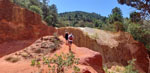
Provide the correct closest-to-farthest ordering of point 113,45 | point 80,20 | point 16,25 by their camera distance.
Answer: point 16,25, point 113,45, point 80,20

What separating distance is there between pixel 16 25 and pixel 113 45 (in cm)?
1097

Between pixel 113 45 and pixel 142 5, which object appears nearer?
pixel 142 5

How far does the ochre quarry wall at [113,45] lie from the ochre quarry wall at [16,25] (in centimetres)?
363

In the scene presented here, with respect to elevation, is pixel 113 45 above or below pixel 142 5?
below

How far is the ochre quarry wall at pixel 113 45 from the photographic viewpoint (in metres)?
15.5

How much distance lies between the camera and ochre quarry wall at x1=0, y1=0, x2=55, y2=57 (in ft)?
40.7

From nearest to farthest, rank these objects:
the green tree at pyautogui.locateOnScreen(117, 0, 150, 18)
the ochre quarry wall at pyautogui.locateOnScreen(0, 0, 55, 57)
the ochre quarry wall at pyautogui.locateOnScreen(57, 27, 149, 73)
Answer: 1. the green tree at pyautogui.locateOnScreen(117, 0, 150, 18)
2. the ochre quarry wall at pyautogui.locateOnScreen(0, 0, 55, 57)
3. the ochre quarry wall at pyautogui.locateOnScreen(57, 27, 149, 73)

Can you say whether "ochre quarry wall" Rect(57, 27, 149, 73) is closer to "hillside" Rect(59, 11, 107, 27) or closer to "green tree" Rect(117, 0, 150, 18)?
"green tree" Rect(117, 0, 150, 18)

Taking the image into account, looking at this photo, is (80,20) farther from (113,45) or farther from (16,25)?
(16,25)

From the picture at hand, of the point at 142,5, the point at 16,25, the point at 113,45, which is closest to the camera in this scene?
the point at 142,5

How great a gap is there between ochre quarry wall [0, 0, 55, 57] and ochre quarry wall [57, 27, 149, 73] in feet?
11.9

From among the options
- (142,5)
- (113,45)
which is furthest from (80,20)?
(142,5)

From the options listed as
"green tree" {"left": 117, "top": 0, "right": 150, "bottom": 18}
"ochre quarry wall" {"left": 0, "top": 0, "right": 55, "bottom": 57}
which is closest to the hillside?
"ochre quarry wall" {"left": 0, "top": 0, "right": 55, "bottom": 57}

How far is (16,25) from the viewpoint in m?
13.3
